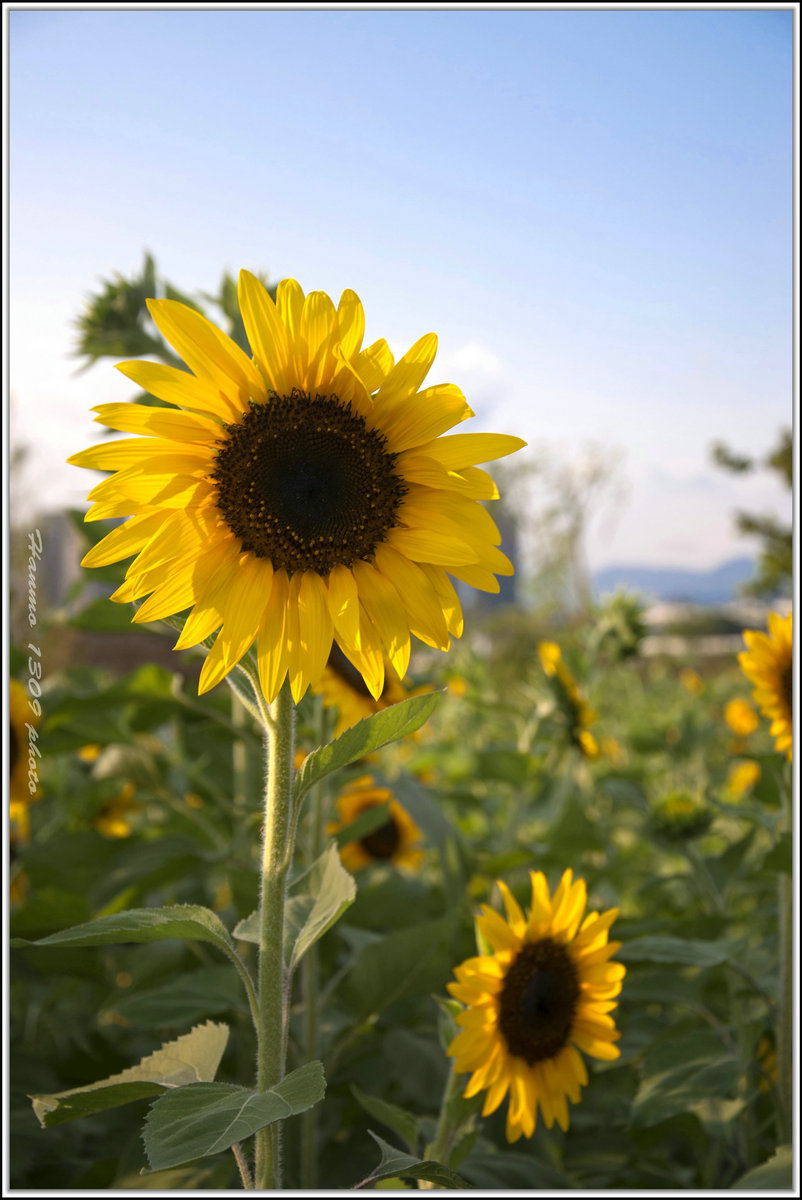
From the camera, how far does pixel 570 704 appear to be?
1.56m

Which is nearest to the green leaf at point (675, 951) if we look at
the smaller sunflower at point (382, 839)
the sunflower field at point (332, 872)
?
the sunflower field at point (332, 872)

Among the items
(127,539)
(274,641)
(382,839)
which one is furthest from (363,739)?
(382,839)

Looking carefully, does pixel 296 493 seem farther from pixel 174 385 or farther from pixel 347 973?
pixel 347 973

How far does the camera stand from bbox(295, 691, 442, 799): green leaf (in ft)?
1.92

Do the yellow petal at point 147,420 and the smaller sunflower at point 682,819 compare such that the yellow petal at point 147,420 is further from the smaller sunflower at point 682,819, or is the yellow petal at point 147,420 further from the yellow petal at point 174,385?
the smaller sunflower at point 682,819

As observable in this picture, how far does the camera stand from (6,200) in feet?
2.70

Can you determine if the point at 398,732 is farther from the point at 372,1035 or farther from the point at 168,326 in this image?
the point at 372,1035

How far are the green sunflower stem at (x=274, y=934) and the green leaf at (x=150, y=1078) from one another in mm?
47

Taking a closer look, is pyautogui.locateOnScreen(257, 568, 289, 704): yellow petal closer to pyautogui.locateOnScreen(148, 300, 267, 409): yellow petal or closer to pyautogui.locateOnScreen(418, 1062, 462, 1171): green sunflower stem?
pyautogui.locateOnScreen(148, 300, 267, 409): yellow petal

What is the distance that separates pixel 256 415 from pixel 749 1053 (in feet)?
2.77

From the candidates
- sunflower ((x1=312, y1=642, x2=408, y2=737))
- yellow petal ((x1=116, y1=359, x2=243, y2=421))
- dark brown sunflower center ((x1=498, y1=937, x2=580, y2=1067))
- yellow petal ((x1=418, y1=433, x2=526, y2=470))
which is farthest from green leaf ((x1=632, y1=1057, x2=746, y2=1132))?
yellow petal ((x1=116, y1=359, x2=243, y2=421))

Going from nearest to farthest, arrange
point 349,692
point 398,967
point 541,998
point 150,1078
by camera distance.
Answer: point 150,1078 → point 541,998 → point 398,967 → point 349,692

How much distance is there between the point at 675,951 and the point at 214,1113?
0.51 meters

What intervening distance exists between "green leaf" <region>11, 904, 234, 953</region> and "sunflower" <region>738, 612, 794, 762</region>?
26.7 inches
